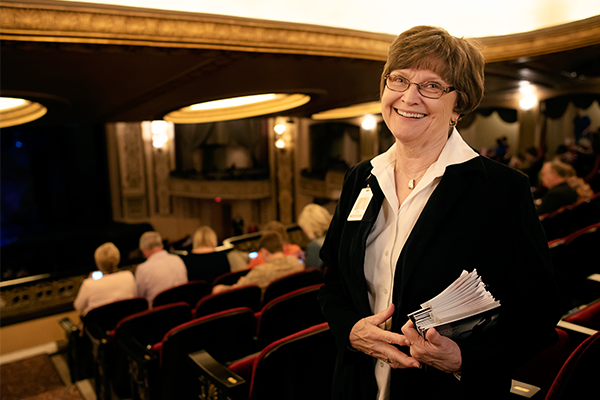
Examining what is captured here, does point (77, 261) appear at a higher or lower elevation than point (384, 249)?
lower

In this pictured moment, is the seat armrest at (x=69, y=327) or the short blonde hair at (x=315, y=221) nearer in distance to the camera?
the seat armrest at (x=69, y=327)

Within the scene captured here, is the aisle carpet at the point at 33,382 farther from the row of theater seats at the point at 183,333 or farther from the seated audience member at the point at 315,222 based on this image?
the seated audience member at the point at 315,222

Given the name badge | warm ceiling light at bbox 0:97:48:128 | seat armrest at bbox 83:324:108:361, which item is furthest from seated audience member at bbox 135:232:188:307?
warm ceiling light at bbox 0:97:48:128

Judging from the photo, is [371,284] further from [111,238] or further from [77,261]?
[111,238]

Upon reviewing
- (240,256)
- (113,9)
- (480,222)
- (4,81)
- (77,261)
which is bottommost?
(77,261)

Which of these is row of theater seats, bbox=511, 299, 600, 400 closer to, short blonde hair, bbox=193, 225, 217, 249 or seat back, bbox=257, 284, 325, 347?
seat back, bbox=257, 284, 325, 347

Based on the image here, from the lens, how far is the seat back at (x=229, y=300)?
2547mm

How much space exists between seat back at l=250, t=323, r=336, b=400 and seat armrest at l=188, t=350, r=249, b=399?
0.39 feet

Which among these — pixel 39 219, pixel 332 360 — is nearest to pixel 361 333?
pixel 332 360

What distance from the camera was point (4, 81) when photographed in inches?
140

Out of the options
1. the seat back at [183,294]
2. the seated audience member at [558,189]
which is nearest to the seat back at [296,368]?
the seat back at [183,294]

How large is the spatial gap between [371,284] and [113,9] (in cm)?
260

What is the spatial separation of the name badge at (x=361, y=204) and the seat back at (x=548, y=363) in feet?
3.34

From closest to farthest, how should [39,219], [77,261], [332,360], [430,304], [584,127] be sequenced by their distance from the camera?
[430,304], [332,360], [584,127], [77,261], [39,219]
